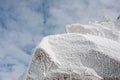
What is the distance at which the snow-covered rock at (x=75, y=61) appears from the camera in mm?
7102

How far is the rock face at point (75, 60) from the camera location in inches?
280

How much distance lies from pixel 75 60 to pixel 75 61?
1.4 inches

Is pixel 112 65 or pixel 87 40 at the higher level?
pixel 87 40

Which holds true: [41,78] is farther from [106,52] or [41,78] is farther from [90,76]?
[106,52]

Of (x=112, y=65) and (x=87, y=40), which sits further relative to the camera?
(x=87, y=40)

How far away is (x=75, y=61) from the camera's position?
7.43m

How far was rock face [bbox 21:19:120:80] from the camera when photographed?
23.3 feet

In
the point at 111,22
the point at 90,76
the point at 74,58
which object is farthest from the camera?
the point at 111,22

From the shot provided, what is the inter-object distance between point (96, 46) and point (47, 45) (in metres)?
1.40

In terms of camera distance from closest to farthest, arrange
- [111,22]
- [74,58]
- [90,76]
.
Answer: [90,76]
[74,58]
[111,22]

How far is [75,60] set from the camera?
24.5 feet

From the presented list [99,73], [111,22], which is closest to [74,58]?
[99,73]

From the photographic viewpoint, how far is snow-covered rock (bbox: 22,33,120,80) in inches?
280

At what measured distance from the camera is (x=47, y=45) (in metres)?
7.85
